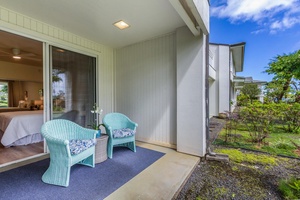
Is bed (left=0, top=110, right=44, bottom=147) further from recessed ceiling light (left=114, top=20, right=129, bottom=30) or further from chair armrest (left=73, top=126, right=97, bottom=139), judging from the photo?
recessed ceiling light (left=114, top=20, right=129, bottom=30)

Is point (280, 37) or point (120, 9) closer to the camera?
point (120, 9)

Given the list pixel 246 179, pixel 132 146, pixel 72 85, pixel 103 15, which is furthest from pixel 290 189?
pixel 72 85

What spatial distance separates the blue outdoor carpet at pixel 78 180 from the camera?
1.81 meters

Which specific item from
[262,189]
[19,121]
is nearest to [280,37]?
[262,189]

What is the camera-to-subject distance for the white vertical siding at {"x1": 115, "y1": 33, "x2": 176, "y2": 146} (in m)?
3.57

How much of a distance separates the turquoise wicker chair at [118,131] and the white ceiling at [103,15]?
202 centimetres

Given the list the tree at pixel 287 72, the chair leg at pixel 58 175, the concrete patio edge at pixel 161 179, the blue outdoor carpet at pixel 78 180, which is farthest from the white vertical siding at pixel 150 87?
the tree at pixel 287 72

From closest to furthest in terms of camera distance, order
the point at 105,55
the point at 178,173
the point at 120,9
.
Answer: the point at 178,173 → the point at 120,9 → the point at 105,55

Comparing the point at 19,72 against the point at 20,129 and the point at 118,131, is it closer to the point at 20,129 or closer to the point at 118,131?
the point at 20,129

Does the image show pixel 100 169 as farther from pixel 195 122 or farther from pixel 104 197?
pixel 195 122

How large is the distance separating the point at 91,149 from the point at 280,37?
13.1 meters

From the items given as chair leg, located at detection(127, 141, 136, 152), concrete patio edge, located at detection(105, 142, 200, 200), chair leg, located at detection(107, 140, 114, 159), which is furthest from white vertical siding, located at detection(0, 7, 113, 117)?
concrete patio edge, located at detection(105, 142, 200, 200)

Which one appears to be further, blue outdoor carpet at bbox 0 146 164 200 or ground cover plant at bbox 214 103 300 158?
ground cover plant at bbox 214 103 300 158

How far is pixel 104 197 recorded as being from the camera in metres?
1.78
